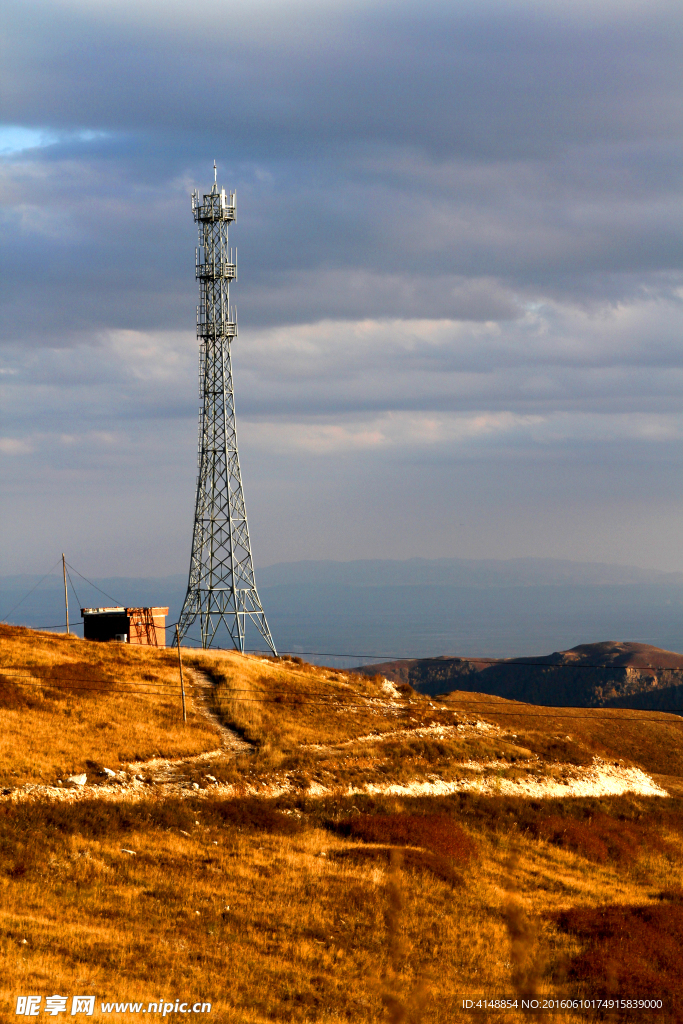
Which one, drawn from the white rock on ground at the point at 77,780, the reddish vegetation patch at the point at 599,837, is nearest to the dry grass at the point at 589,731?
the reddish vegetation patch at the point at 599,837

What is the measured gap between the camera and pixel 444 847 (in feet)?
112

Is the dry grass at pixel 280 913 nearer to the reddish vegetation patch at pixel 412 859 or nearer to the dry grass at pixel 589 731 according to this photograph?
the reddish vegetation patch at pixel 412 859

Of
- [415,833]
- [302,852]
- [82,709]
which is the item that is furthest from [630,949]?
[82,709]

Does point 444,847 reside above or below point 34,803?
below

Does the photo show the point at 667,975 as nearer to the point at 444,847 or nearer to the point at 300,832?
the point at 444,847

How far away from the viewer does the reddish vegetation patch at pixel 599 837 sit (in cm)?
3912

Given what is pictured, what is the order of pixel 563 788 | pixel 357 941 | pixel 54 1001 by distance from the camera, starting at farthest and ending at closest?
pixel 563 788
pixel 357 941
pixel 54 1001

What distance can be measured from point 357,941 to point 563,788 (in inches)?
1138

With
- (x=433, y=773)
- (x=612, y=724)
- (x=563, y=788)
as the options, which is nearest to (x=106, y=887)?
(x=433, y=773)

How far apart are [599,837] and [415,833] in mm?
10975

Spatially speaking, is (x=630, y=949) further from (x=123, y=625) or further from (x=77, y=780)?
(x=123, y=625)

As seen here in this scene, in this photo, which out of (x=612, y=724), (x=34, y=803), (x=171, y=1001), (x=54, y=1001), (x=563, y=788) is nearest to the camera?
(x=54, y=1001)

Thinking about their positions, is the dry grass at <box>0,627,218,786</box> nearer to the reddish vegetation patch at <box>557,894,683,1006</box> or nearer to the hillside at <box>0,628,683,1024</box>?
the hillside at <box>0,628,683,1024</box>

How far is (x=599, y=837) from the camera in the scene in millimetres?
41000
